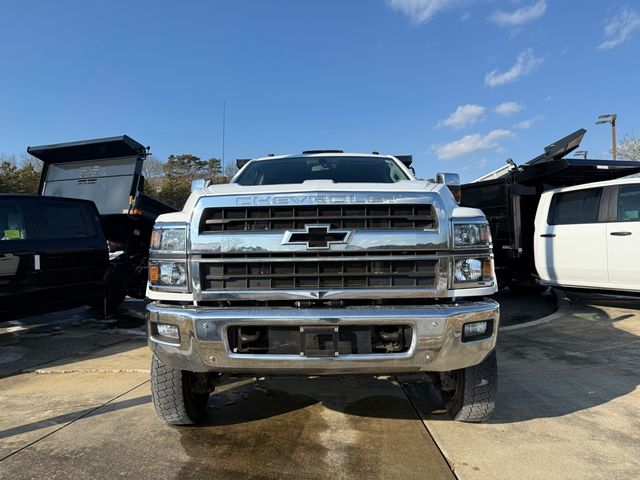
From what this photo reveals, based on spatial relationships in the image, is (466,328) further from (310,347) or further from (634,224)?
(634,224)

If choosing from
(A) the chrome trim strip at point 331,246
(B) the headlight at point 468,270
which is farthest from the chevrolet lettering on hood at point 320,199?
(B) the headlight at point 468,270

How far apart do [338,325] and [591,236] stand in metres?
5.73

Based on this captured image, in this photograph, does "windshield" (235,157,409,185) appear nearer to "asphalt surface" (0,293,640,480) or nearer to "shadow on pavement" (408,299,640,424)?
"asphalt surface" (0,293,640,480)

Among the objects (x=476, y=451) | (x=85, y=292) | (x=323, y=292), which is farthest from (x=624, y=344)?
(x=85, y=292)

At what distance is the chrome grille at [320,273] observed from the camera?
2730 mm

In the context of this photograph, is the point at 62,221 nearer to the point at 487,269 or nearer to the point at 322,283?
the point at 322,283

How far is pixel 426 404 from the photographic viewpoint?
3.67 m

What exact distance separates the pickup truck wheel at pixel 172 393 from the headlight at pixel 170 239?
0.74m

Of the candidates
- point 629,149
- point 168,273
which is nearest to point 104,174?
point 168,273

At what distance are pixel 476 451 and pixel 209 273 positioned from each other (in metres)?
2.00

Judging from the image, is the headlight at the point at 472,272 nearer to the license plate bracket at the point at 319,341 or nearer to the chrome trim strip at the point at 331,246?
the chrome trim strip at the point at 331,246

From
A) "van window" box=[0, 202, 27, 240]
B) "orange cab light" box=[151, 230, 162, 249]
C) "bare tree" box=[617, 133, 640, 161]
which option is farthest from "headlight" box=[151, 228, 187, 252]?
"bare tree" box=[617, 133, 640, 161]

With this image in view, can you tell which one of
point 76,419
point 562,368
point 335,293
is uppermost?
point 335,293

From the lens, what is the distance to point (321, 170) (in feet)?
14.4
